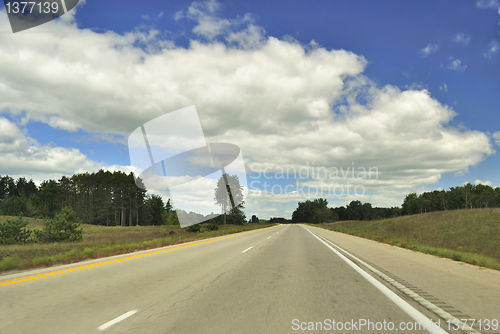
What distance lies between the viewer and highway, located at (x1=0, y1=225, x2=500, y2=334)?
399cm

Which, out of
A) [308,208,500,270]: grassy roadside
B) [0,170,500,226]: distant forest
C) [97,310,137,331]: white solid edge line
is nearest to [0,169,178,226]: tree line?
[0,170,500,226]: distant forest

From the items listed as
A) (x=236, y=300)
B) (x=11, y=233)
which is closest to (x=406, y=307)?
(x=236, y=300)

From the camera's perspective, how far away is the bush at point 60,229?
22453 millimetres

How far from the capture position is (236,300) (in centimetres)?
527

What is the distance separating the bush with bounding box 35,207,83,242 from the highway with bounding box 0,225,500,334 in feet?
57.0

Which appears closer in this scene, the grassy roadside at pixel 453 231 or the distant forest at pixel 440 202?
the grassy roadside at pixel 453 231

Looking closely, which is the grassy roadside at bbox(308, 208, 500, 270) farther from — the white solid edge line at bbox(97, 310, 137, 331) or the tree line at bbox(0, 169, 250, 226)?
the tree line at bbox(0, 169, 250, 226)

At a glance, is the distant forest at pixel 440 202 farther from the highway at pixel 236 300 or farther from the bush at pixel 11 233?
the bush at pixel 11 233

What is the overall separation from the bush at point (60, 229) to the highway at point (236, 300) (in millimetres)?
17388

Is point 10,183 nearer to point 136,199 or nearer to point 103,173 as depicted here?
point 103,173

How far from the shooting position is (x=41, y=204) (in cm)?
9200

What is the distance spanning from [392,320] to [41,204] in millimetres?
111845

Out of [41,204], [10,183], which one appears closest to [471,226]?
[41,204]

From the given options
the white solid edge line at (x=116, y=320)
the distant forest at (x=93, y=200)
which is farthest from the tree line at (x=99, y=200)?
the white solid edge line at (x=116, y=320)
